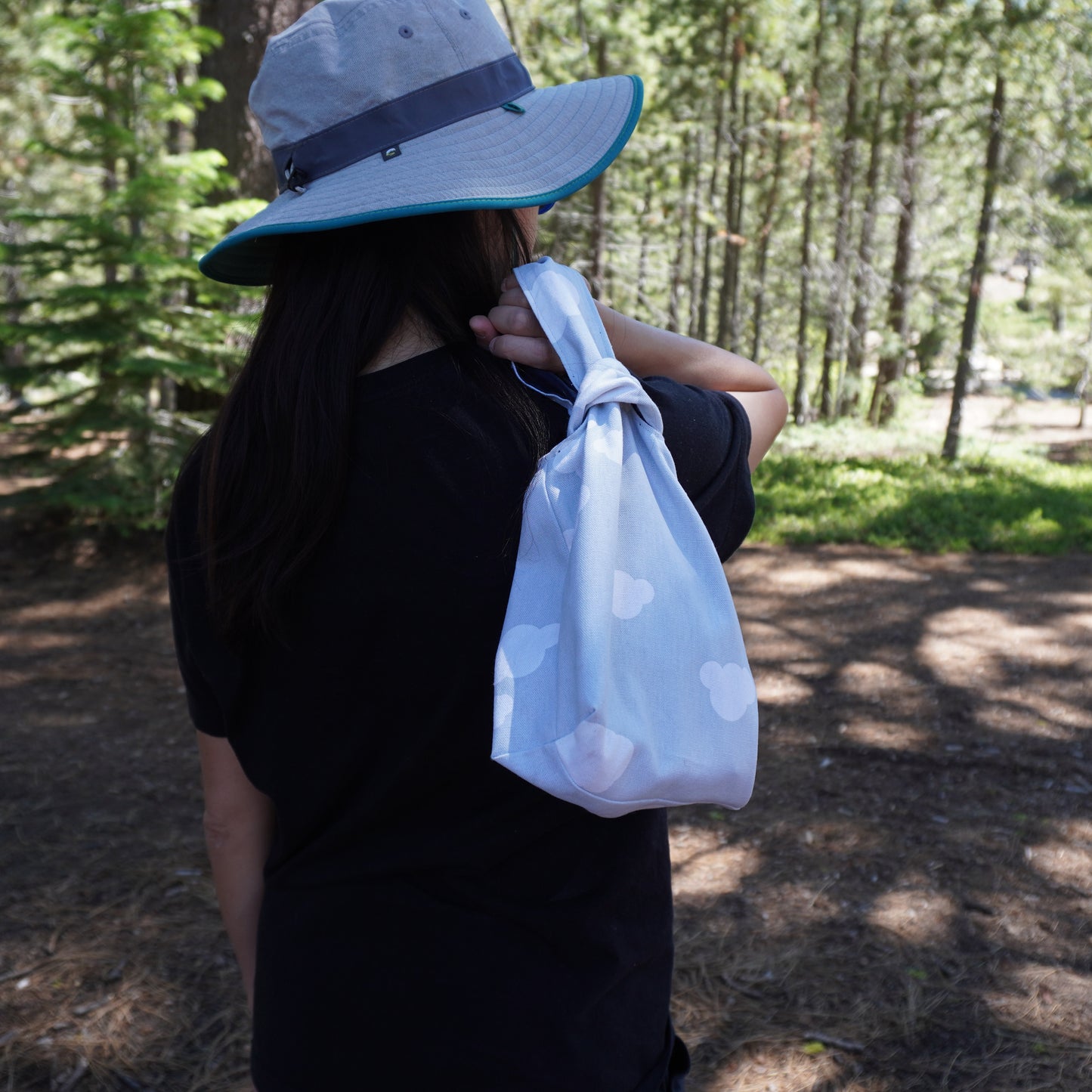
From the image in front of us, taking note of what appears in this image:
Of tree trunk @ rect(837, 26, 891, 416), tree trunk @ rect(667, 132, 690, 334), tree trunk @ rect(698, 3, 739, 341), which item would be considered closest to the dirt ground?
tree trunk @ rect(698, 3, 739, 341)

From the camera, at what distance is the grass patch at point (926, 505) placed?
8547 millimetres

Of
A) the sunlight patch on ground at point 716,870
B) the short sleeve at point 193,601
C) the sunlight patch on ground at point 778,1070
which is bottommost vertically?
the sunlight patch on ground at point 716,870

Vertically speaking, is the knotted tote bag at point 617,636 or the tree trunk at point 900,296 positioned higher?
the knotted tote bag at point 617,636

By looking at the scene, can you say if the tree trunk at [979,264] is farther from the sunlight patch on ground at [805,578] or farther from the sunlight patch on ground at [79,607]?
the sunlight patch on ground at [79,607]

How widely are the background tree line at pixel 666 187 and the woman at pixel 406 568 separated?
140 cm

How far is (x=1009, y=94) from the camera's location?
45.4 feet

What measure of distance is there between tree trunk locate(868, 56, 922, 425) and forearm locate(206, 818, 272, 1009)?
16.3m

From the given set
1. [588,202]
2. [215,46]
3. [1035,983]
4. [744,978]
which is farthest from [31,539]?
[588,202]

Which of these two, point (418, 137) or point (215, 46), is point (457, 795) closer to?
point (418, 137)

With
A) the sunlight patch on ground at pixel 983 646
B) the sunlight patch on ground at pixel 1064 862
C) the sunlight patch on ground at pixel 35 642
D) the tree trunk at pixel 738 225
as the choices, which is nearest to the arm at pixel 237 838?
the sunlight patch on ground at pixel 1064 862

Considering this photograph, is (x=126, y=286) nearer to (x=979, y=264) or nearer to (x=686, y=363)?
(x=686, y=363)

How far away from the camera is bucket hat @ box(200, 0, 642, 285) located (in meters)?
1.03

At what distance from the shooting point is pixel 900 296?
17328mm

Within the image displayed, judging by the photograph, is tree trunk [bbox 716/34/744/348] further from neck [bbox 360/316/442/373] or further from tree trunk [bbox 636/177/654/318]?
neck [bbox 360/316/442/373]
